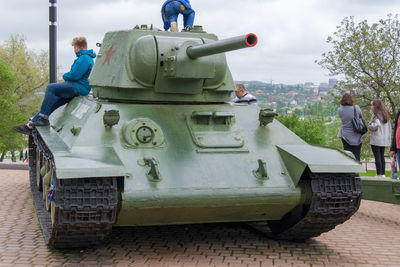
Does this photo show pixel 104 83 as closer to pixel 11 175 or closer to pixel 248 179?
pixel 248 179

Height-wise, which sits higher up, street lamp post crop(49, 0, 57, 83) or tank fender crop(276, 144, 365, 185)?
street lamp post crop(49, 0, 57, 83)

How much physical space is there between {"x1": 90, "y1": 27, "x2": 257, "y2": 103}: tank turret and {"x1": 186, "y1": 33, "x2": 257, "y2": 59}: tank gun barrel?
19 mm

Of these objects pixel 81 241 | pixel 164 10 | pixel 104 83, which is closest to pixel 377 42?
pixel 164 10

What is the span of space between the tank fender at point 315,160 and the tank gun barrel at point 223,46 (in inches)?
63.1

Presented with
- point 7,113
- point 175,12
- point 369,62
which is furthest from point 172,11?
point 7,113

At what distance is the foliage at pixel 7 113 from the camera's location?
3584 centimetres

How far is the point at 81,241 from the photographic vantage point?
21.8 ft

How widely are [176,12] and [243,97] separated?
2068mm

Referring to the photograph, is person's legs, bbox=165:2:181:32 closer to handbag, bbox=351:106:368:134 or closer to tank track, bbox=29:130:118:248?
handbag, bbox=351:106:368:134

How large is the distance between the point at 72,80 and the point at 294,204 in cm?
467

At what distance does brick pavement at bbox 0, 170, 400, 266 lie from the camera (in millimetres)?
6777

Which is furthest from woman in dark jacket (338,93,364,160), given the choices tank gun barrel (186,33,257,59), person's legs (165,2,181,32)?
tank gun barrel (186,33,257,59)

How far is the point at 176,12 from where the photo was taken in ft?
33.2

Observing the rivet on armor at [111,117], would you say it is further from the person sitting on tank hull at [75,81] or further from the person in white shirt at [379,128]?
the person in white shirt at [379,128]
